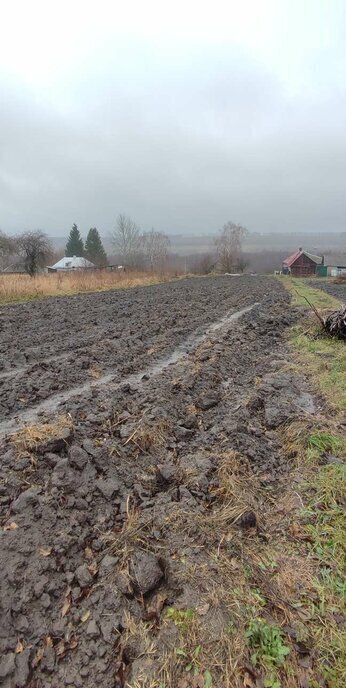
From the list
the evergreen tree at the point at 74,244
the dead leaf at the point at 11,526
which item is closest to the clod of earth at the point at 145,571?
the dead leaf at the point at 11,526

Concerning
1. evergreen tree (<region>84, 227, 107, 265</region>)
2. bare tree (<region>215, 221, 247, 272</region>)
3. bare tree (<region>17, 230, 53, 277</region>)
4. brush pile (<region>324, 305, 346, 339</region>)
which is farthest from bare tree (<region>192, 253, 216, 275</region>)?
brush pile (<region>324, 305, 346, 339</region>)

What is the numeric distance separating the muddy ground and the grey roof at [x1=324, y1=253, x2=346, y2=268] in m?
72.8

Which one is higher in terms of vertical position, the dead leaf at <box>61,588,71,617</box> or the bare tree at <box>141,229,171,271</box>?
the bare tree at <box>141,229,171,271</box>

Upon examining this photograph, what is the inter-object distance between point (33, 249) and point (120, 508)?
35021 millimetres

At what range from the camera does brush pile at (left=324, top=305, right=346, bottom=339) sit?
8.83 meters

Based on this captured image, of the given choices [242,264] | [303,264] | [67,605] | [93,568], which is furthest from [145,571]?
[303,264]

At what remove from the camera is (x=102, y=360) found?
23.9ft

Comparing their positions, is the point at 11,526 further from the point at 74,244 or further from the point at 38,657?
the point at 74,244

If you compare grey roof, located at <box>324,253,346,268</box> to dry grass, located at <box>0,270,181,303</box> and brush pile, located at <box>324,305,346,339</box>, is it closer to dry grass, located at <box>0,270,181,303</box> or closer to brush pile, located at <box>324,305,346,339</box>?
dry grass, located at <box>0,270,181,303</box>

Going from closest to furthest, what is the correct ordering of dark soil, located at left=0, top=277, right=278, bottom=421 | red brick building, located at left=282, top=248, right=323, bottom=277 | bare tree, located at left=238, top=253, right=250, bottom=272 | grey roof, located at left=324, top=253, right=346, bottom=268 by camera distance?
dark soil, located at left=0, top=277, right=278, bottom=421 < red brick building, located at left=282, top=248, right=323, bottom=277 < bare tree, located at left=238, top=253, right=250, bottom=272 < grey roof, located at left=324, top=253, right=346, bottom=268

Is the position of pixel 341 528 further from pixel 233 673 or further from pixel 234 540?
pixel 233 673

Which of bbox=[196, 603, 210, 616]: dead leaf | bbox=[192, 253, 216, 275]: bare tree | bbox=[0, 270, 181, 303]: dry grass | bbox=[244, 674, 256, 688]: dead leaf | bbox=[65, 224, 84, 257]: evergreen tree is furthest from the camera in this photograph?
bbox=[65, 224, 84, 257]: evergreen tree

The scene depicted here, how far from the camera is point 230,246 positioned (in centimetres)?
7375

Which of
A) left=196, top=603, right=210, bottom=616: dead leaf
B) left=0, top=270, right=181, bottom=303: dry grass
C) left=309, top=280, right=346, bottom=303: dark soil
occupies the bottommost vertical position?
left=309, top=280, right=346, bottom=303: dark soil
